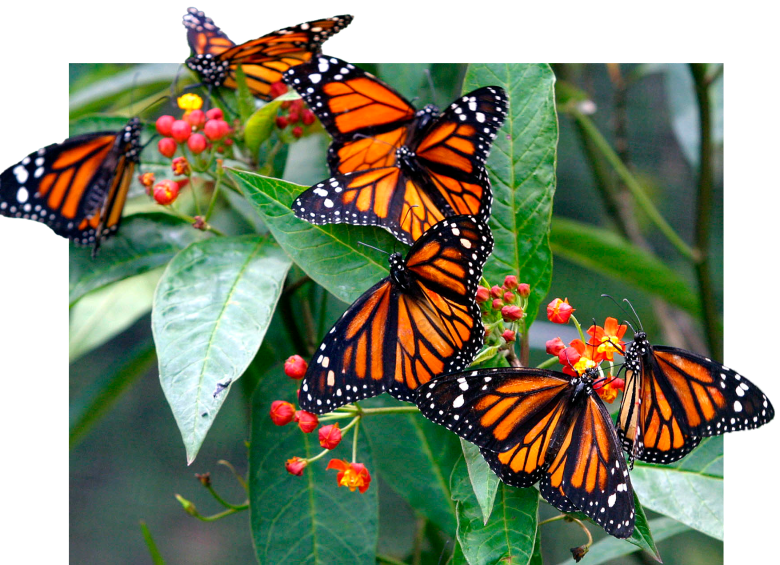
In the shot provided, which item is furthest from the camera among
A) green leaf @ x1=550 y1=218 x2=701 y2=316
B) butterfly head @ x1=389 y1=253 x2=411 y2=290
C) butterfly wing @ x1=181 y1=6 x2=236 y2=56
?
green leaf @ x1=550 y1=218 x2=701 y2=316

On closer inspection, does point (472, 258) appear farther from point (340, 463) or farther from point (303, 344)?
point (303, 344)

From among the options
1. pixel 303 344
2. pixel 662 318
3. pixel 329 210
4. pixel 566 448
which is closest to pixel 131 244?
pixel 303 344

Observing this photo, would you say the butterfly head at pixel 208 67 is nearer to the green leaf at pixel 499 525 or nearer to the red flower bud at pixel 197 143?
→ the red flower bud at pixel 197 143

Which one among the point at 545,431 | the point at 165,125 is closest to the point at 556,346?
the point at 545,431

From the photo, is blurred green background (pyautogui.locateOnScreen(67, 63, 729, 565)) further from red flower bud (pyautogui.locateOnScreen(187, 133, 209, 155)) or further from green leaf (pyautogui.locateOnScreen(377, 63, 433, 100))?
red flower bud (pyautogui.locateOnScreen(187, 133, 209, 155))

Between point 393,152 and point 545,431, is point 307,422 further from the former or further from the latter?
point 393,152

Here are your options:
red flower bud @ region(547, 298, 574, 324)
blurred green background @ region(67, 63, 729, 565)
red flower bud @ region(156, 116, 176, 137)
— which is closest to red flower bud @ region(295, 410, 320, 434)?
red flower bud @ region(547, 298, 574, 324)
